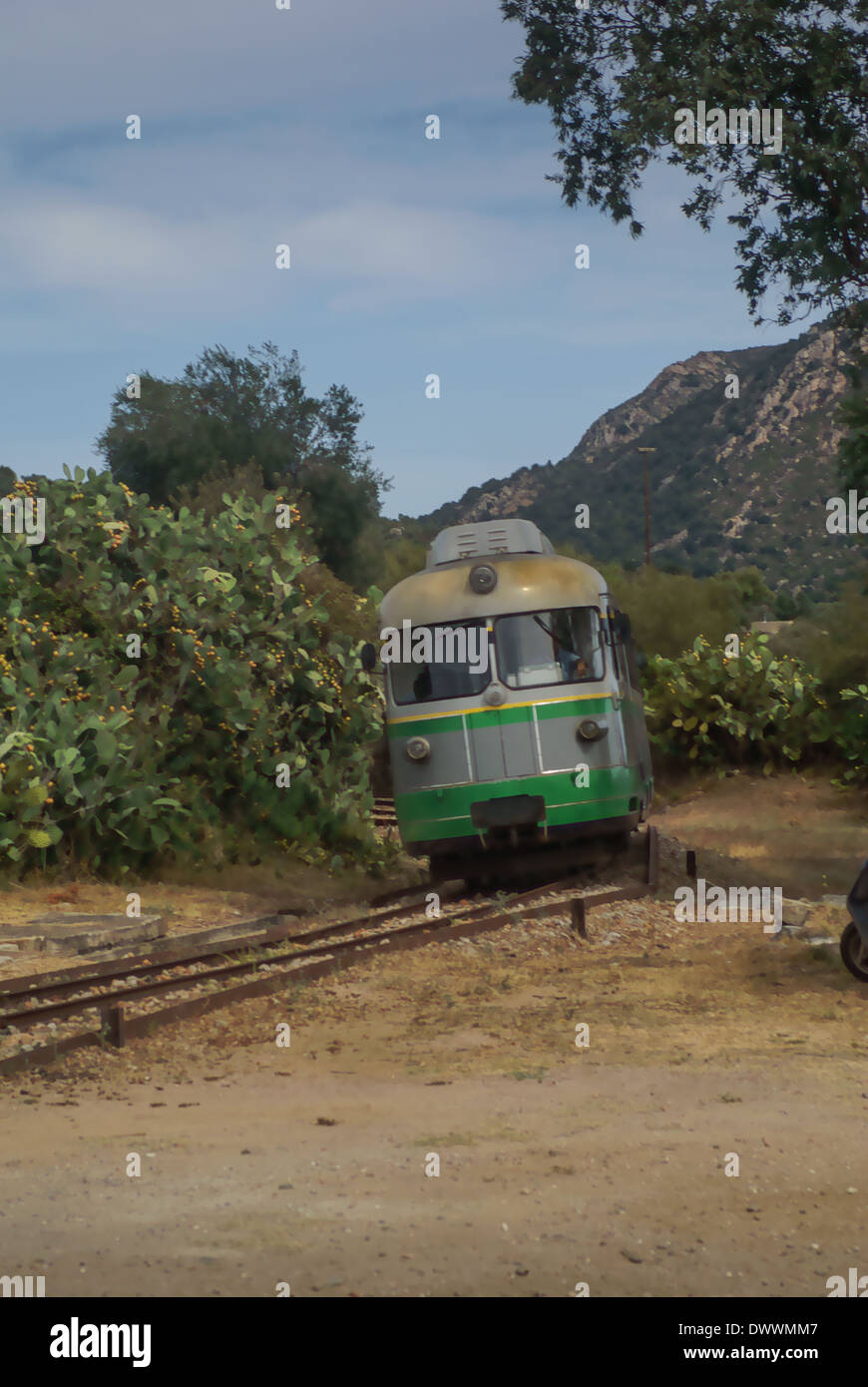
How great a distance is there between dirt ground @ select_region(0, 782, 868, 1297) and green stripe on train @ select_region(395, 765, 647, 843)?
4.07m

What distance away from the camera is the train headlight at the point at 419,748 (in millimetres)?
15562

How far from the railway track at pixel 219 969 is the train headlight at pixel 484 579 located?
327 centimetres

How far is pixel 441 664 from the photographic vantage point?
15.7 m

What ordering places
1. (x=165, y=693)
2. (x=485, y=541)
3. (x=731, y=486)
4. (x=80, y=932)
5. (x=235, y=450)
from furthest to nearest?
(x=731, y=486)
(x=235, y=450)
(x=165, y=693)
(x=485, y=541)
(x=80, y=932)

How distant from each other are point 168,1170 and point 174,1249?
1123 mm

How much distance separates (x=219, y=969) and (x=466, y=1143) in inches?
179

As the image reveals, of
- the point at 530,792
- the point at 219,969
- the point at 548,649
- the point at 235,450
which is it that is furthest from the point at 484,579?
the point at 235,450

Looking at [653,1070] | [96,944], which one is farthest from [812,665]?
[653,1070]

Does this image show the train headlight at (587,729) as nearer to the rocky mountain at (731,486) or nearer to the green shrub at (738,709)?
the green shrub at (738,709)

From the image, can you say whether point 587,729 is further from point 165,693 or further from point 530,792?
point 165,693

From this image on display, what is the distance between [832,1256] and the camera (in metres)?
5.12

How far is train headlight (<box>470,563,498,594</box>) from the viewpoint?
51.1ft

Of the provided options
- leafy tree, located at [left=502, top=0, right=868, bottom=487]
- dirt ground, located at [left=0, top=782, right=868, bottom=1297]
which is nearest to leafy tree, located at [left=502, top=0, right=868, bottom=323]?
leafy tree, located at [left=502, top=0, right=868, bottom=487]

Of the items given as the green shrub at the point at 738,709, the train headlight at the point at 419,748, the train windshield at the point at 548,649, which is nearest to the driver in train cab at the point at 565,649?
the train windshield at the point at 548,649
